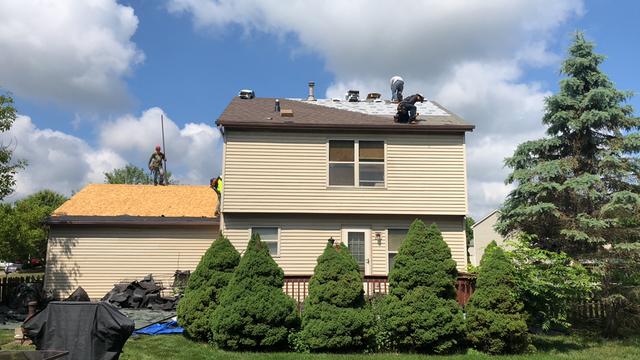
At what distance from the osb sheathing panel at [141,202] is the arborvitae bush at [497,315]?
380 inches

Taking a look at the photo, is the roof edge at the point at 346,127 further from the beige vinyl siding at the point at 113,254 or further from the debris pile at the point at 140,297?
the debris pile at the point at 140,297

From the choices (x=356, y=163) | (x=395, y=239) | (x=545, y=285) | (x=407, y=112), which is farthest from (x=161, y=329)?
(x=407, y=112)

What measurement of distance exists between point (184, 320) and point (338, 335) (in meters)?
3.26

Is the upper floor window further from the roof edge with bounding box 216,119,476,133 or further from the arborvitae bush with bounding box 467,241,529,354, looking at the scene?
the arborvitae bush with bounding box 467,241,529,354

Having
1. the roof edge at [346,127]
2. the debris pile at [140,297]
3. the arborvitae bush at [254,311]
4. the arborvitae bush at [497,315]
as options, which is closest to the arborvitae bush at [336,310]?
the arborvitae bush at [254,311]

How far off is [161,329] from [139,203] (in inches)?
284

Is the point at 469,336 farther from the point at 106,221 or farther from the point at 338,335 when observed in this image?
the point at 106,221

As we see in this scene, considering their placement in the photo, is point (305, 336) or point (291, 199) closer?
point (305, 336)

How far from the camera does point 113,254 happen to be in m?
15.5

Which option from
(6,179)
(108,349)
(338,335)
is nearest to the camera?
(108,349)

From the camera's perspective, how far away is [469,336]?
931 cm

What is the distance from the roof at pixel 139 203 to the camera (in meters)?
16.1

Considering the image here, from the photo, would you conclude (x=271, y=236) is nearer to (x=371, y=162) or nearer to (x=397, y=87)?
(x=371, y=162)

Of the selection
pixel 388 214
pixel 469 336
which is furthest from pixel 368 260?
pixel 469 336
